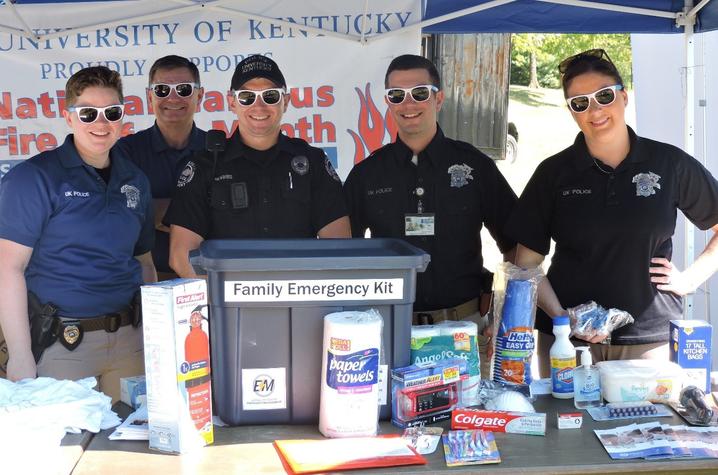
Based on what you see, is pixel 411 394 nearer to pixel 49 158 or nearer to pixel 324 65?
pixel 49 158

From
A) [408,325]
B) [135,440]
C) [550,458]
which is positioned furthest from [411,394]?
[135,440]

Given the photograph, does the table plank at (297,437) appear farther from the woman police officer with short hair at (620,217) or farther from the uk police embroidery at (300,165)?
the uk police embroidery at (300,165)

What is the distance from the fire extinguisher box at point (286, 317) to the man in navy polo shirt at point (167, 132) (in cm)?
161

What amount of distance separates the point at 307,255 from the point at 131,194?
118cm

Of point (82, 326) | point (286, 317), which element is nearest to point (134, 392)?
point (286, 317)

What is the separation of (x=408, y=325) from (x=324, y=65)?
255 centimetres

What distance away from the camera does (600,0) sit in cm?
394

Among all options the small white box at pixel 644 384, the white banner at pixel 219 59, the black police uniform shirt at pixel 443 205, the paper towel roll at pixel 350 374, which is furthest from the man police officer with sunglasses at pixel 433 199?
the paper towel roll at pixel 350 374

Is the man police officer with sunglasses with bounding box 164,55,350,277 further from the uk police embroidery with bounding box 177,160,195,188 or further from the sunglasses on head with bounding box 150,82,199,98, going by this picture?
the sunglasses on head with bounding box 150,82,199,98

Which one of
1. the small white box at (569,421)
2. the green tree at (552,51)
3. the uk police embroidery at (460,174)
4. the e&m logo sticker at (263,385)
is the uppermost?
the green tree at (552,51)

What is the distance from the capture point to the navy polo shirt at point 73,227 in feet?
8.89

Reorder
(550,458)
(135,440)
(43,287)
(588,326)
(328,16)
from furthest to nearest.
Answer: (328,16) → (43,287) → (588,326) → (135,440) → (550,458)

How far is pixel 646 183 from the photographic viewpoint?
2836 millimetres

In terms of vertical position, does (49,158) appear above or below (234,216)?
→ above
